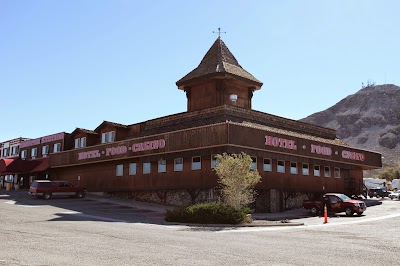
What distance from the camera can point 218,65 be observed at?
42.8 m

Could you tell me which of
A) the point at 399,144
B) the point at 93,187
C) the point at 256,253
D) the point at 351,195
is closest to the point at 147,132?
the point at 93,187

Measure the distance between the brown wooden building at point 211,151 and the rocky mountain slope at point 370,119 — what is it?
305 feet

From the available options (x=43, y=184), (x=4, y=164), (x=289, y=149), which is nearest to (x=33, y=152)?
(x=4, y=164)

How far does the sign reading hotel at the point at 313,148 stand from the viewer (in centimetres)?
3588

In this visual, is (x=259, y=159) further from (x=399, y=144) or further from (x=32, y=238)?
(x=399, y=144)

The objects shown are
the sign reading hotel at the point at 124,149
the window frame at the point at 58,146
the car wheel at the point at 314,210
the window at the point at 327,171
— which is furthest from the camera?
the window frame at the point at 58,146

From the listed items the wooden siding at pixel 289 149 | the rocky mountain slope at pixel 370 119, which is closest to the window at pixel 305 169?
the wooden siding at pixel 289 149

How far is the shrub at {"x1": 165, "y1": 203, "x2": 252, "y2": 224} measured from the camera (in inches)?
981

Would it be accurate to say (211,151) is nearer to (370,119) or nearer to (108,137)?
(108,137)

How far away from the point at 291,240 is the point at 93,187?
109 feet

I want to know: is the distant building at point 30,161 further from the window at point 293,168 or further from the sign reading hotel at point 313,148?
the window at point 293,168

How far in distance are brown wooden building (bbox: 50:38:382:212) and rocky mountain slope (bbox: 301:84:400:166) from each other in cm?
9297

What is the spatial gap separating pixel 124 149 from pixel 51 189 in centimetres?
834

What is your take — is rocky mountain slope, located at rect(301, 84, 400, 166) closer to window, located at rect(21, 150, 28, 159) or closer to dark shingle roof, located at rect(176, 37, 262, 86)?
dark shingle roof, located at rect(176, 37, 262, 86)
